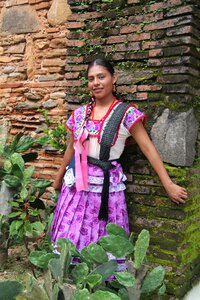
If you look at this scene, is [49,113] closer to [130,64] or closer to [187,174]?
[130,64]

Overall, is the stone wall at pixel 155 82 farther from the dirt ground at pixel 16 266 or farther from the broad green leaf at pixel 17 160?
the dirt ground at pixel 16 266

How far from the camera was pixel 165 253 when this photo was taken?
2820 mm

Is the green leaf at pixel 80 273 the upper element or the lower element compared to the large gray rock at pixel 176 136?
lower

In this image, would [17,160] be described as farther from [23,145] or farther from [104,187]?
[104,187]

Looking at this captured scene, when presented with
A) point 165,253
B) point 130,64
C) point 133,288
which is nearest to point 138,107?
point 130,64

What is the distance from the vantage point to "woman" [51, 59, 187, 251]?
2.68m

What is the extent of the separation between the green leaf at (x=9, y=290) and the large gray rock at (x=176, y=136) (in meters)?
1.31

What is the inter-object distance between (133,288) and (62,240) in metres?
0.51

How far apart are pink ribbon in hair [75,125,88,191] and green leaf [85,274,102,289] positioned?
0.71 m

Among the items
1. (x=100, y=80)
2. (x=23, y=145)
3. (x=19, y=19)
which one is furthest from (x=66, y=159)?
(x=19, y=19)

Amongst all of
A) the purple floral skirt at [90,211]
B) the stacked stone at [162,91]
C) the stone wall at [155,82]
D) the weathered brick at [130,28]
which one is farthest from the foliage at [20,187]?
the weathered brick at [130,28]

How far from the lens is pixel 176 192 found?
2686mm

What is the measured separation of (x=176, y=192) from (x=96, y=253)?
771 mm

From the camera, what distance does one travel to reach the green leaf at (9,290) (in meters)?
2.11
